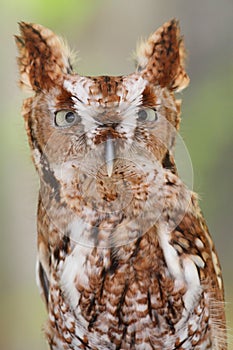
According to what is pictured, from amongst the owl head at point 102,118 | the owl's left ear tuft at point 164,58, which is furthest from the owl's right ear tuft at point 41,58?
the owl's left ear tuft at point 164,58

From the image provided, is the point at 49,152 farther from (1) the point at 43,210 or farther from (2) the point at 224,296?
(2) the point at 224,296

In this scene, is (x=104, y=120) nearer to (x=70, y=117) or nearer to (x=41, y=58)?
(x=70, y=117)

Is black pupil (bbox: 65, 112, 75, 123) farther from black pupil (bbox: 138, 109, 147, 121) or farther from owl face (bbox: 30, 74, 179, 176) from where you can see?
black pupil (bbox: 138, 109, 147, 121)

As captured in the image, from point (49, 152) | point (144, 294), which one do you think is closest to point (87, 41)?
point (49, 152)

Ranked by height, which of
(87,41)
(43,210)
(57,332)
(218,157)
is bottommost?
(57,332)

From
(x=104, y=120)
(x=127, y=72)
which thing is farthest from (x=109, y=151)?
(x=127, y=72)

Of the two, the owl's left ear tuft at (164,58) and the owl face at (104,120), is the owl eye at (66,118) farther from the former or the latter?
the owl's left ear tuft at (164,58)

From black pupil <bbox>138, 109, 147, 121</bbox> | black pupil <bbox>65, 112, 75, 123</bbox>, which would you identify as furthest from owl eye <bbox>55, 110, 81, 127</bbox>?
black pupil <bbox>138, 109, 147, 121</bbox>
